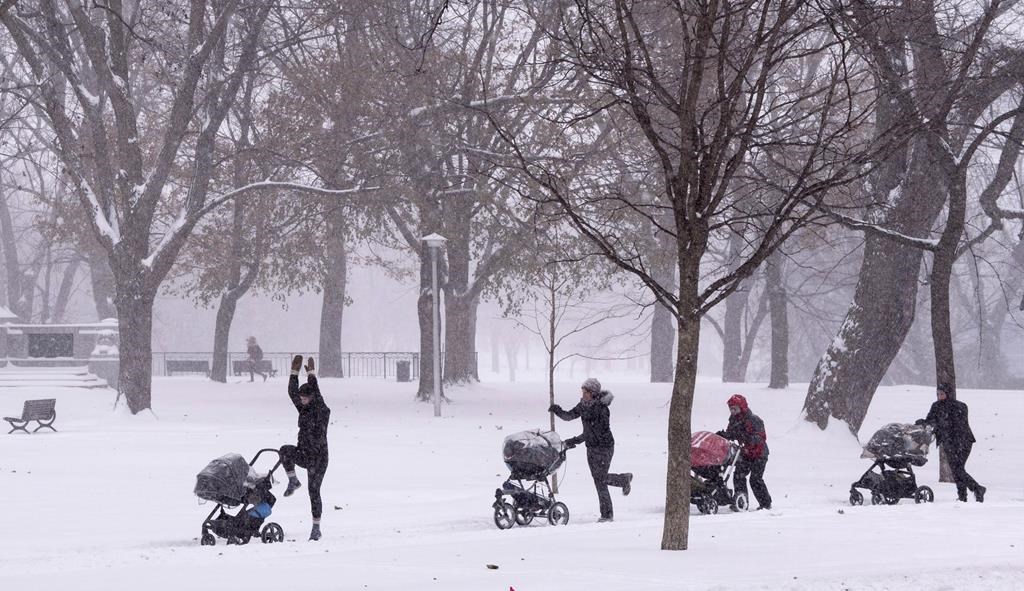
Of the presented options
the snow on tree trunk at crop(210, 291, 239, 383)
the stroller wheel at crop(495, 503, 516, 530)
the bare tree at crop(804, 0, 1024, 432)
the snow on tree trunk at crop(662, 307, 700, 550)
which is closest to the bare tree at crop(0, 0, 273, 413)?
the bare tree at crop(804, 0, 1024, 432)

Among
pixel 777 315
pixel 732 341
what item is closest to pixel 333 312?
pixel 732 341

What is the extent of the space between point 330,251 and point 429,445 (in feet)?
64.2

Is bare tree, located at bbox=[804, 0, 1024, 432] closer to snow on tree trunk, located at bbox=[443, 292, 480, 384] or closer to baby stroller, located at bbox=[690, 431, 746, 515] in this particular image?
baby stroller, located at bbox=[690, 431, 746, 515]

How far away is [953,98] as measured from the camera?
17.4 metres

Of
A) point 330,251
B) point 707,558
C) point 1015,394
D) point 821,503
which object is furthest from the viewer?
point 330,251

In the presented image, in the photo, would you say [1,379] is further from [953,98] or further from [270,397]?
[953,98]

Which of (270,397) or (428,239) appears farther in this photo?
(270,397)

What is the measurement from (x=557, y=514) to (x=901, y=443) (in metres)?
5.21

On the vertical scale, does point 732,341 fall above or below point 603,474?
above

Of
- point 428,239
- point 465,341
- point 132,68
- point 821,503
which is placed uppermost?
point 132,68

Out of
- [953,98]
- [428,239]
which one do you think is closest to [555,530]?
[953,98]

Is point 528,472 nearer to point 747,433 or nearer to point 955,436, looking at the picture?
point 747,433

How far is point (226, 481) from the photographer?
475 inches

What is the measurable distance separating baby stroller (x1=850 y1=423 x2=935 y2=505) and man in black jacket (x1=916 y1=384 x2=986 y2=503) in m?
0.17
